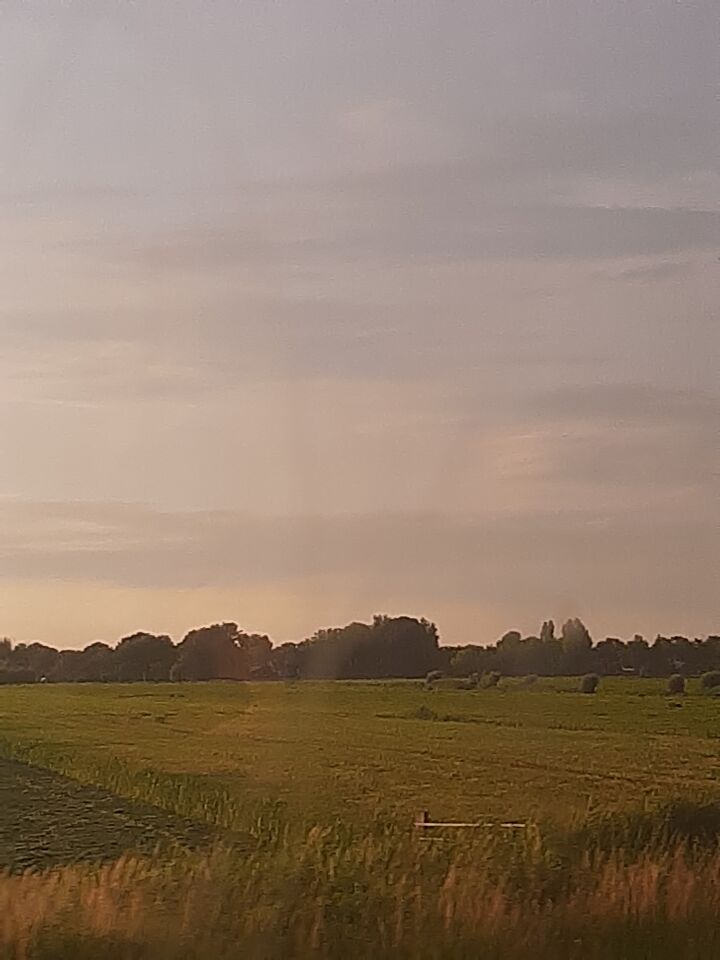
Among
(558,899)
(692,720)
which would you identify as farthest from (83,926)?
(692,720)

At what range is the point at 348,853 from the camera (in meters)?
9.17

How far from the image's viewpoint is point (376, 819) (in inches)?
388

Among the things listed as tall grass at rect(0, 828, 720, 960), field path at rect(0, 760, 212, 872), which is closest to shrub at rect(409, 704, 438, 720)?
tall grass at rect(0, 828, 720, 960)

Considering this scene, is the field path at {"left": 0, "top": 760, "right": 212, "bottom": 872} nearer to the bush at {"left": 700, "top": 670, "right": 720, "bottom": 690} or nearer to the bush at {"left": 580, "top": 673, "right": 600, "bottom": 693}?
the bush at {"left": 580, "top": 673, "right": 600, "bottom": 693}

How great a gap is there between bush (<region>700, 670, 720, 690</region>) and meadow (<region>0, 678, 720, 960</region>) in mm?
110

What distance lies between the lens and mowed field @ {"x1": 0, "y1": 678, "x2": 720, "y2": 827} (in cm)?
1015

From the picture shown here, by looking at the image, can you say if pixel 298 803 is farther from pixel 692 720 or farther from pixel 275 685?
pixel 692 720

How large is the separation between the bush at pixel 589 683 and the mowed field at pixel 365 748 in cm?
6

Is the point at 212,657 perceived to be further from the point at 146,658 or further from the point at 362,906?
the point at 362,906

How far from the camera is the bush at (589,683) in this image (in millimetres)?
11680

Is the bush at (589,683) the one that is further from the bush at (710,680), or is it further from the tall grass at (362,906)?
the tall grass at (362,906)

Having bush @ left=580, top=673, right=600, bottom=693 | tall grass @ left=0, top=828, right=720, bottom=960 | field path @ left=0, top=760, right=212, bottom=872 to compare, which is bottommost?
tall grass @ left=0, top=828, right=720, bottom=960

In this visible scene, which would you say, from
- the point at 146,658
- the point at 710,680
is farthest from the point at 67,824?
the point at 710,680

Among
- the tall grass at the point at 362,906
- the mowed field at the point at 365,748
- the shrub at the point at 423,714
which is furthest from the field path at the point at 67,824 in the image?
the shrub at the point at 423,714
